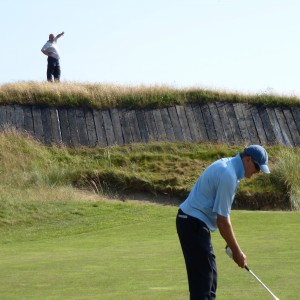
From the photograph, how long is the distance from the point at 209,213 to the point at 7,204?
1587 centimetres

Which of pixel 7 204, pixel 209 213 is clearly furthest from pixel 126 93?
pixel 209 213

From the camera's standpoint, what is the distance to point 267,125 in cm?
3394

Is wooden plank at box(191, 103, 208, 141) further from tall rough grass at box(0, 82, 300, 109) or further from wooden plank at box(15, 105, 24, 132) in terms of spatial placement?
wooden plank at box(15, 105, 24, 132)

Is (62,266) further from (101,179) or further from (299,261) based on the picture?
(101,179)

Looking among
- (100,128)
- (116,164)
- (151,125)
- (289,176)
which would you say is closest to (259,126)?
(151,125)

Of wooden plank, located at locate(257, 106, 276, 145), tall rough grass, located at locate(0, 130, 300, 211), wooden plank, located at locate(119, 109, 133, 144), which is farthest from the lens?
wooden plank, located at locate(257, 106, 276, 145)

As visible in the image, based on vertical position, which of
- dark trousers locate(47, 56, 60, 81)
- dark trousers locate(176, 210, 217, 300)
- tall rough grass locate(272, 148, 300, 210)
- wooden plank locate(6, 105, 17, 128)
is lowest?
tall rough grass locate(272, 148, 300, 210)

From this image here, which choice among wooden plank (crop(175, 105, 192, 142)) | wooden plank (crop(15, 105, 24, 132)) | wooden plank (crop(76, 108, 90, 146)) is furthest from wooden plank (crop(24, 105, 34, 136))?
wooden plank (crop(175, 105, 192, 142))

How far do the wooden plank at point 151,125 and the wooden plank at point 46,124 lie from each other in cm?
342

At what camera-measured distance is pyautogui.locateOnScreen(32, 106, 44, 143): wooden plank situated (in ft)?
104

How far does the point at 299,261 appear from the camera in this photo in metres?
14.0

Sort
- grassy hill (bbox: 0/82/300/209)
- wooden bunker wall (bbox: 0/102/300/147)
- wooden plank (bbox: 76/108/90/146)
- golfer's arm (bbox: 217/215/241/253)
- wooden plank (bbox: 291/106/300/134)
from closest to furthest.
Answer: golfer's arm (bbox: 217/215/241/253), grassy hill (bbox: 0/82/300/209), wooden plank (bbox: 76/108/90/146), wooden bunker wall (bbox: 0/102/300/147), wooden plank (bbox: 291/106/300/134)

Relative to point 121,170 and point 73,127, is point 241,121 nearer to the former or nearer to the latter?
point 121,170

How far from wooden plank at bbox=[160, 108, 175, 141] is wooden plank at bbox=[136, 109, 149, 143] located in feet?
2.31
